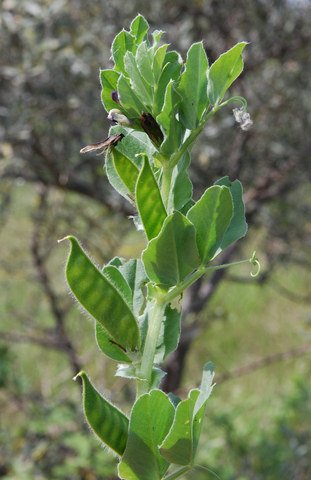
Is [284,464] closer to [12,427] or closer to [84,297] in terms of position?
[12,427]

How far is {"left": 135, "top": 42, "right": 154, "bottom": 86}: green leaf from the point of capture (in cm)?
59

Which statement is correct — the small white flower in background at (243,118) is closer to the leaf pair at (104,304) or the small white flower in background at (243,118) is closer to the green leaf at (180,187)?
the green leaf at (180,187)

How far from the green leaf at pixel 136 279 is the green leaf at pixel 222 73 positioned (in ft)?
0.52

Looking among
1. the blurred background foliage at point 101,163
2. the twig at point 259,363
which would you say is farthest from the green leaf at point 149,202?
the twig at point 259,363

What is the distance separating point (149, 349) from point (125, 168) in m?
0.16

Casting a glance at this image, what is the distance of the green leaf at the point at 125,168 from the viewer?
0.63 meters

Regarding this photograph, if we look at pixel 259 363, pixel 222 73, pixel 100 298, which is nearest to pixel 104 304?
pixel 100 298

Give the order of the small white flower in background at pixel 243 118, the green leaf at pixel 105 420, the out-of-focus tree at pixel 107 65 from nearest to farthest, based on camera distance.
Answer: the green leaf at pixel 105 420 < the small white flower in background at pixel 243 118 < the out-of-focus tree at pixel 107 65

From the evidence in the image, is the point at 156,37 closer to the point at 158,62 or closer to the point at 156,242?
the point at 158,62

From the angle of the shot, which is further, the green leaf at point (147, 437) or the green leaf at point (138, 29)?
the green leaf at point (138, 29)

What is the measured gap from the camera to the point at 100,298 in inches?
21.8

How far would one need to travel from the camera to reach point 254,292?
4727 millimetres

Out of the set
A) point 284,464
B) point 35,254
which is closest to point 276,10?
point 35,254

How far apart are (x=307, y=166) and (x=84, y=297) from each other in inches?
71.8
